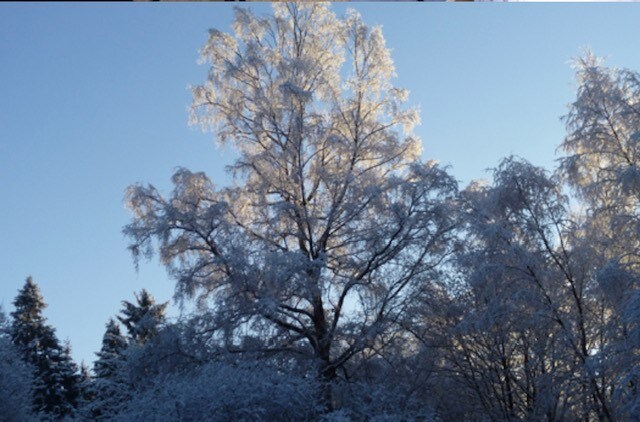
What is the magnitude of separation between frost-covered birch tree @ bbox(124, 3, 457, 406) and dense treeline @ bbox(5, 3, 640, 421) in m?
0.04

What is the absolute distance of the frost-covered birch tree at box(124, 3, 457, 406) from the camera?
13.8 metres

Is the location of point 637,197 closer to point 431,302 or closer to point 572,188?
point 572,188

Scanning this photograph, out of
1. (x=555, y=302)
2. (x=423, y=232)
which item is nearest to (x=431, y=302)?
(x=423, y=232)

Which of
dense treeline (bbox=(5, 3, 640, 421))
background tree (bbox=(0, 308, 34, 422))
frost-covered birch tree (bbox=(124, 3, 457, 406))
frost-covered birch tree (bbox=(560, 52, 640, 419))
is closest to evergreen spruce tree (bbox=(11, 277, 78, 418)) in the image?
background tree (bbox=(0, 308, 34, 422))

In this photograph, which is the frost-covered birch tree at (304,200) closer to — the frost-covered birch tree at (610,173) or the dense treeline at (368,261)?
the dense treeline at (368,261)

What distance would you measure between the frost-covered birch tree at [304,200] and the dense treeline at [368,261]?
0.04 metres

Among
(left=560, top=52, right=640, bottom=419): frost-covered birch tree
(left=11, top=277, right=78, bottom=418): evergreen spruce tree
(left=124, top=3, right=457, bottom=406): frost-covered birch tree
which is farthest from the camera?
(left=11, top=277, right=78, bottom=418): evergreen spruce tree

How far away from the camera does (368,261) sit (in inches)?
564

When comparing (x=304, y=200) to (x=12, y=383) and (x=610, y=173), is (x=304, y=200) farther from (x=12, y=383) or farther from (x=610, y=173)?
(x=12, y=383)

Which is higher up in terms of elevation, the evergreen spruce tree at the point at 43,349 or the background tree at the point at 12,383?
the evergreen spruce tree at the point at 43,349

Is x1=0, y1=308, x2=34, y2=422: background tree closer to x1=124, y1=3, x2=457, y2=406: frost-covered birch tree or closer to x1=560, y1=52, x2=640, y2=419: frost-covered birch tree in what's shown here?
x1=124, y1=3, x2=457, y2=406: frost-covered birch tree

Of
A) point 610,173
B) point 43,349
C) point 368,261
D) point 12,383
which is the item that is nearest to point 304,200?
point 368,261

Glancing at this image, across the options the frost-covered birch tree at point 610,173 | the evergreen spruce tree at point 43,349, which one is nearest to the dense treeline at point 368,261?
the frost-covered birch tree at point 610,173

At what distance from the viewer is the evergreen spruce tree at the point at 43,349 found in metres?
25.7
